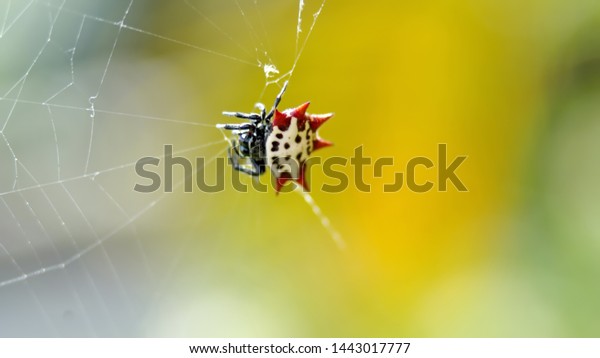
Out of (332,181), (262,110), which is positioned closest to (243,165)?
(262,110)

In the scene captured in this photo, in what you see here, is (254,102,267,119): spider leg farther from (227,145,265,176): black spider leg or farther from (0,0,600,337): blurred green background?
(0,0,600,337): blurred green background

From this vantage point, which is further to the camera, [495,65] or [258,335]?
[495,65]

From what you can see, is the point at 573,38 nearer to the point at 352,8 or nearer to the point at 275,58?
the point at 352,8

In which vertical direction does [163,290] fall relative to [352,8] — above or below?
below

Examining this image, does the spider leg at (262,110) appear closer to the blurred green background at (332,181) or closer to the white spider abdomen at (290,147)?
the white spider abdomen at (290,147)

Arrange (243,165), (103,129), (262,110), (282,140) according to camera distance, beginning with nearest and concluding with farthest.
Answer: (282,140)
(262,110)
(243,165)
(103,129)

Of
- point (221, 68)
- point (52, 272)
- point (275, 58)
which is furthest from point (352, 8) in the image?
point (52, 272)

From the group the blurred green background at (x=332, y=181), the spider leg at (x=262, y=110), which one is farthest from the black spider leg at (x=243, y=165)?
the blurred green background at (x=332, y=181)

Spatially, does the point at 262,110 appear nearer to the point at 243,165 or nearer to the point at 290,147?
the point at 290,147
